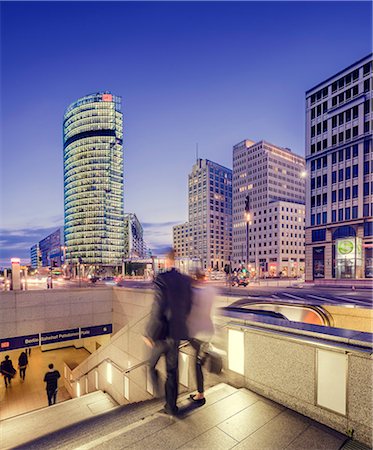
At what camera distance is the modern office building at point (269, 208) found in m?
107

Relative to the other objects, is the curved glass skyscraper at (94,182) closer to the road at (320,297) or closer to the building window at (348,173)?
the building window at (348,173)

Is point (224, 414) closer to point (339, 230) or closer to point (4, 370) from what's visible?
point (4, 370)

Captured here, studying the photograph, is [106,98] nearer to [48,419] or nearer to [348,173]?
[348,173]

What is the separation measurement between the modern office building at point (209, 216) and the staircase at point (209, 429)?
471 feet

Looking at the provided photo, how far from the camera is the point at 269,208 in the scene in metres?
111

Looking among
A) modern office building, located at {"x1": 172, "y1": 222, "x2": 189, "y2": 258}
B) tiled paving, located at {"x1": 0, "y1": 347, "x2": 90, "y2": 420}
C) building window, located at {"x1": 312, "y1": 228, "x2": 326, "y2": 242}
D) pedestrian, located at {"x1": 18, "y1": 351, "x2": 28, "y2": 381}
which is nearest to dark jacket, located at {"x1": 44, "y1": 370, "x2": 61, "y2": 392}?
tiled paving, located at {"x1": 0, "y1": 347, "x2": 90, "y2": 420}

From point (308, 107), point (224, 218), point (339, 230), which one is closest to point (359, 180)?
point (339, 230)

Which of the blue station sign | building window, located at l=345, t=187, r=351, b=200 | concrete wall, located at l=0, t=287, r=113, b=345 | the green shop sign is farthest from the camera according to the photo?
building window, located at l=345, t=187, r=351, b=200

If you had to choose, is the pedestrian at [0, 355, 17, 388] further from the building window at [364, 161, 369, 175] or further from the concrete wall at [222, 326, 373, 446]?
the building window at [364, 161, 369, 175]

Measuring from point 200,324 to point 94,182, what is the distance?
480ft

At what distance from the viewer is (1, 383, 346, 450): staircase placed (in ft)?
9.84

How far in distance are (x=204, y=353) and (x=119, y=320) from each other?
15.1 metres

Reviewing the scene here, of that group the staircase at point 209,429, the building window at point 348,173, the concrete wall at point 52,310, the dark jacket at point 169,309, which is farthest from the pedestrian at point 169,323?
the building window at point 348,173

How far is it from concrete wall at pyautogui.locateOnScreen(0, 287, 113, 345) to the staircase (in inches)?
537
